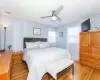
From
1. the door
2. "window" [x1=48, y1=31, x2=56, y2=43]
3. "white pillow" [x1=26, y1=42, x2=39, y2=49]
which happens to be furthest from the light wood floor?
"window" [x1=48, y1=31, x2=56, y2=43]

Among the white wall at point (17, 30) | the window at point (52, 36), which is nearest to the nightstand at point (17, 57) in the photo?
the white wall at point (17, 30)

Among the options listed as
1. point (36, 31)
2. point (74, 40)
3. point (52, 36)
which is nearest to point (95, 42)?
point (74, 40)

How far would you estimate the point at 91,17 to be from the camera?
3961 mm

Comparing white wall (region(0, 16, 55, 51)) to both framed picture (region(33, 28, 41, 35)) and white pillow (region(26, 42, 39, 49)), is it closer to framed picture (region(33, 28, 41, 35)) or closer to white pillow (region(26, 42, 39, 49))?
framed picture (region(33, 28, 41, 35))

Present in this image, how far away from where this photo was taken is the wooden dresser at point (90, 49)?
3.20 m

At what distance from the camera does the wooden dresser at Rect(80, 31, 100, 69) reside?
3205mm

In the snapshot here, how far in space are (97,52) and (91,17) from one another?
1913 millimetres

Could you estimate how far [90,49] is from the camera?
3.46 metres

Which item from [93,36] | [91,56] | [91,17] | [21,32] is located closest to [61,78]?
[91,56]

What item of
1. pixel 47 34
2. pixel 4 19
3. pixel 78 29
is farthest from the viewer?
pixel 47 34

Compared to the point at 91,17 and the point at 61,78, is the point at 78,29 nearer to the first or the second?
the point at 91,17

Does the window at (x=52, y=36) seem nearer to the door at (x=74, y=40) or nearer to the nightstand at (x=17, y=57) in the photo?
the door at (x=74, y=40)

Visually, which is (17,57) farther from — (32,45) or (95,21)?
(95,21)

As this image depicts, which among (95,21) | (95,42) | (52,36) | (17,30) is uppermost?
(95,21)
